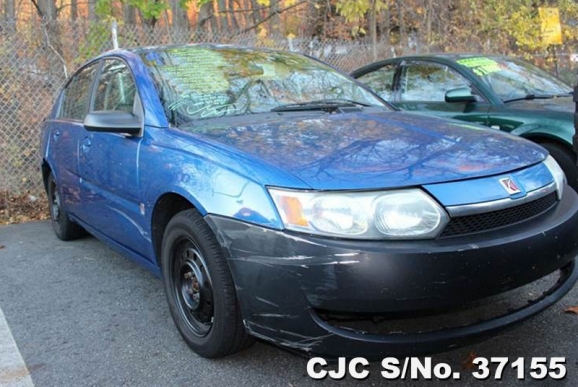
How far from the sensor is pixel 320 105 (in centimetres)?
341

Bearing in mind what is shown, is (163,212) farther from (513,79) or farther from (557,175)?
(513,79)

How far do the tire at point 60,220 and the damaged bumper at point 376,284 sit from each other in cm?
300

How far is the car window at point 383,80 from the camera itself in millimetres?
6234

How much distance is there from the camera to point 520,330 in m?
2.96

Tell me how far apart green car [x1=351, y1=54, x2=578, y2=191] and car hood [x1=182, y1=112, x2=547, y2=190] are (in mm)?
1994

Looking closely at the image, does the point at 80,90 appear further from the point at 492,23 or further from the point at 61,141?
the point at 492,23

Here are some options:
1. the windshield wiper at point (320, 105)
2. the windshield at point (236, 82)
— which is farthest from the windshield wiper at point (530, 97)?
the windshield wiper at point (320, 105)

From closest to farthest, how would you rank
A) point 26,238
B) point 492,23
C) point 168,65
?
point 168,65 → point 26,238 → point 492,23

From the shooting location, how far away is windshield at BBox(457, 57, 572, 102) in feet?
17.6

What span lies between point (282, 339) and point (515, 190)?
45.6 inches

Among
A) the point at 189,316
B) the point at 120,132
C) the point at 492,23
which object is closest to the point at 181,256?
the point at 189,316

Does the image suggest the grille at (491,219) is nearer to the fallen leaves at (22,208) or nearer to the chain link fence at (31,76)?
the fallen leaves at (22,208)

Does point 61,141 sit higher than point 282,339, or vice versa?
point 61,141

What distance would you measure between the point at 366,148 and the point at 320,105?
0.94 m
